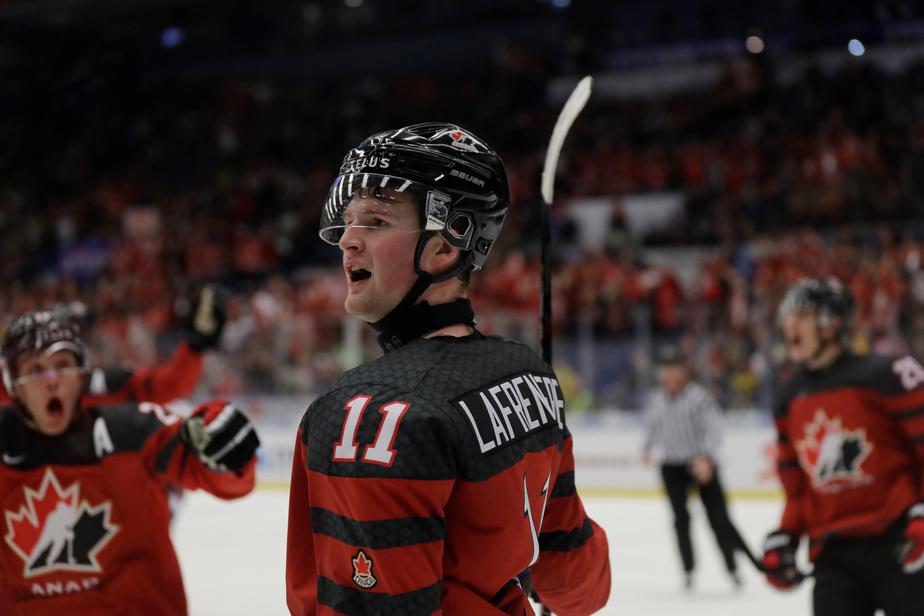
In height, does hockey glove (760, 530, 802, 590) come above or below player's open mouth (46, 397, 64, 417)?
below

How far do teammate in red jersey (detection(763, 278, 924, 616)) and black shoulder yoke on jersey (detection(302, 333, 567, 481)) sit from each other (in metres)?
1.86

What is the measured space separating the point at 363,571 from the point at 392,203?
52 centimetres

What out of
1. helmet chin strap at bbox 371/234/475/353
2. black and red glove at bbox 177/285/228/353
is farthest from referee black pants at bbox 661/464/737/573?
helmet chin strap at bbox 371/234/475/353

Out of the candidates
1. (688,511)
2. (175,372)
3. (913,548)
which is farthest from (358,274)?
(688,511)

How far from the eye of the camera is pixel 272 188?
16.6 m

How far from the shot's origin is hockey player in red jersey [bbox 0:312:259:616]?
2.30 meters

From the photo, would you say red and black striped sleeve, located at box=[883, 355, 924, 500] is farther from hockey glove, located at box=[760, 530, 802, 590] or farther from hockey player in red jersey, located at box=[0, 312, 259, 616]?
hockey player in red jersey, located at box=[0, 312, 259, 616]

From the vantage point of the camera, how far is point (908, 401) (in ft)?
10.1

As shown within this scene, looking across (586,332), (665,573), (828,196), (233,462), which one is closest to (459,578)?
(233,462)

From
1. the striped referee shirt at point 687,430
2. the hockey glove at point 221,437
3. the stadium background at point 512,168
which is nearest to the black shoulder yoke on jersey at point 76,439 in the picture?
the hockey glove at point 221,437

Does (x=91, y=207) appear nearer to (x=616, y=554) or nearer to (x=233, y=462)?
(x=616, y=554)

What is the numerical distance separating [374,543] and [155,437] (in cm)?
119

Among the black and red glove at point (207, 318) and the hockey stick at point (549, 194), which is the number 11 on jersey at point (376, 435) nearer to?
the hockey stick at point (549, 194)

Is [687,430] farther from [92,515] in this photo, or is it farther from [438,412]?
[438,412]
